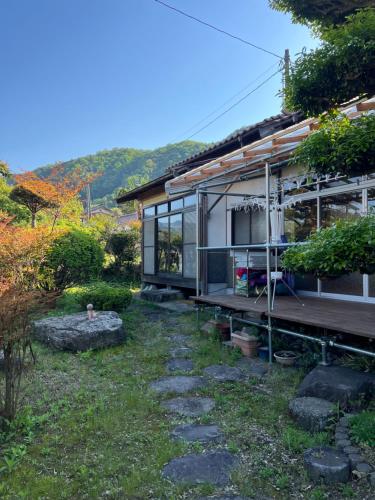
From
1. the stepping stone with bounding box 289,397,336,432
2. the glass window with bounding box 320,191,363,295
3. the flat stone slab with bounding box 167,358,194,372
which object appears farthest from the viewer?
the glass window with bounding box 320,191,363,295

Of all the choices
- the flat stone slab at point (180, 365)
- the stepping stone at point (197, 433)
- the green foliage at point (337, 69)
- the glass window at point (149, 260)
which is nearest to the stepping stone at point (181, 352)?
the flat stone slab at point (180, 365)

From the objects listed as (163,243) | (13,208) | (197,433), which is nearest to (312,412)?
(197,433)

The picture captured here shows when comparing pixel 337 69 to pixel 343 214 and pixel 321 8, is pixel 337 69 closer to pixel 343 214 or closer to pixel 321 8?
pixel 321 8

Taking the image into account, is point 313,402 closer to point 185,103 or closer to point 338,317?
point 338,317

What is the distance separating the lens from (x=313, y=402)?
2992 mm

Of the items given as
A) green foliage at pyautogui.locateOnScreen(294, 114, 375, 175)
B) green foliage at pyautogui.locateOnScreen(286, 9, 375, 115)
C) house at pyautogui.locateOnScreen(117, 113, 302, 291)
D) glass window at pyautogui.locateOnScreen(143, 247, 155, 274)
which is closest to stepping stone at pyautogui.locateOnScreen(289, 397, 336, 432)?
green foliage at pyautogui.locateOnScreen(294, 114, 375, 175)

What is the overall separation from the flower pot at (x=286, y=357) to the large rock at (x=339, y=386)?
32.7 inches

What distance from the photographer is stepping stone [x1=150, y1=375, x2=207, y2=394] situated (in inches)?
150

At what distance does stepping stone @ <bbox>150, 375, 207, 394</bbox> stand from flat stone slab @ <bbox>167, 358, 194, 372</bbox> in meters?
0.25

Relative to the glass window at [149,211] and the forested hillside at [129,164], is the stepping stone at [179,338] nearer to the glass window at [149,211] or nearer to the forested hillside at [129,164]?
the glass window at [149,211]

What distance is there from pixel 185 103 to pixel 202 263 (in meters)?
13.3

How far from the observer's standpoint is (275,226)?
6930 millimetres

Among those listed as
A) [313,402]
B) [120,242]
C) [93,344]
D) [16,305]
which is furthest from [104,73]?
[313,402]

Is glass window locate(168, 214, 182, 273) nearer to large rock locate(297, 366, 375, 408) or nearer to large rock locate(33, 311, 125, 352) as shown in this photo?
large rock locate(33, 311, 125, 352)
